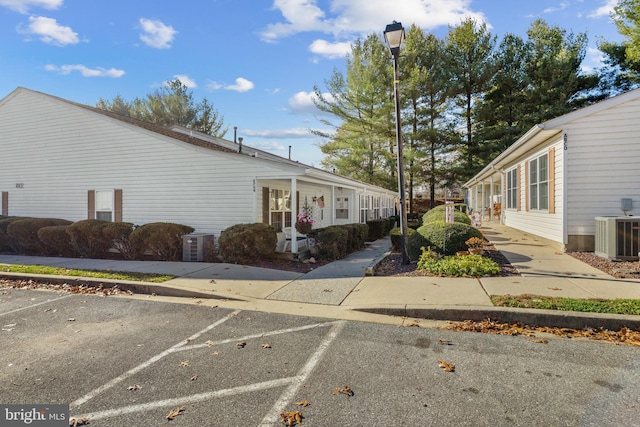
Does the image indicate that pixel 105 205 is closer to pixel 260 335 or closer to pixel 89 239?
pixel 89 239

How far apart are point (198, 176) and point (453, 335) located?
906 cm

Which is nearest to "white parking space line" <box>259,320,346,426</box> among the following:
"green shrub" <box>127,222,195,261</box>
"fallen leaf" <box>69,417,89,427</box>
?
"fallen leaf" <box>69,417,89,427</box>

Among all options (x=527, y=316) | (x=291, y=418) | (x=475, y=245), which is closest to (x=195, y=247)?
(x=475, y=245)

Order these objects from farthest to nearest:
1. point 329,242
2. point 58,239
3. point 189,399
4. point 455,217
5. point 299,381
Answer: point 455,217 < point 58,239 < point 329,242 < point 299,381 < point 189,399

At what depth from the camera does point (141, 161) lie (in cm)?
1189

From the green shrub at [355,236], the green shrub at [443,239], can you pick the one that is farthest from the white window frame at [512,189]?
the green shrub at [443,239]

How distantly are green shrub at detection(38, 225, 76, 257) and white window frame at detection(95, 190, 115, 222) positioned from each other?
1.58m

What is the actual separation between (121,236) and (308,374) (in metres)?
9.22

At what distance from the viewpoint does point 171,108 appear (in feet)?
113

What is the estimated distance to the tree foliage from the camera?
34.5m

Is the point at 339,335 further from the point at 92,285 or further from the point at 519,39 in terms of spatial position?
the point at 519,39

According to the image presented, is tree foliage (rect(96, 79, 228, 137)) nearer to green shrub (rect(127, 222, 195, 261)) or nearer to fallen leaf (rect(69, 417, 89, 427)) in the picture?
green shrub (rect(127, 222, 195, 261))

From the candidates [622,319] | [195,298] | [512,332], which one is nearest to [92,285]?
[195,298]

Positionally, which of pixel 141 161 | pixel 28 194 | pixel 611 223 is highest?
pixel 141 161
